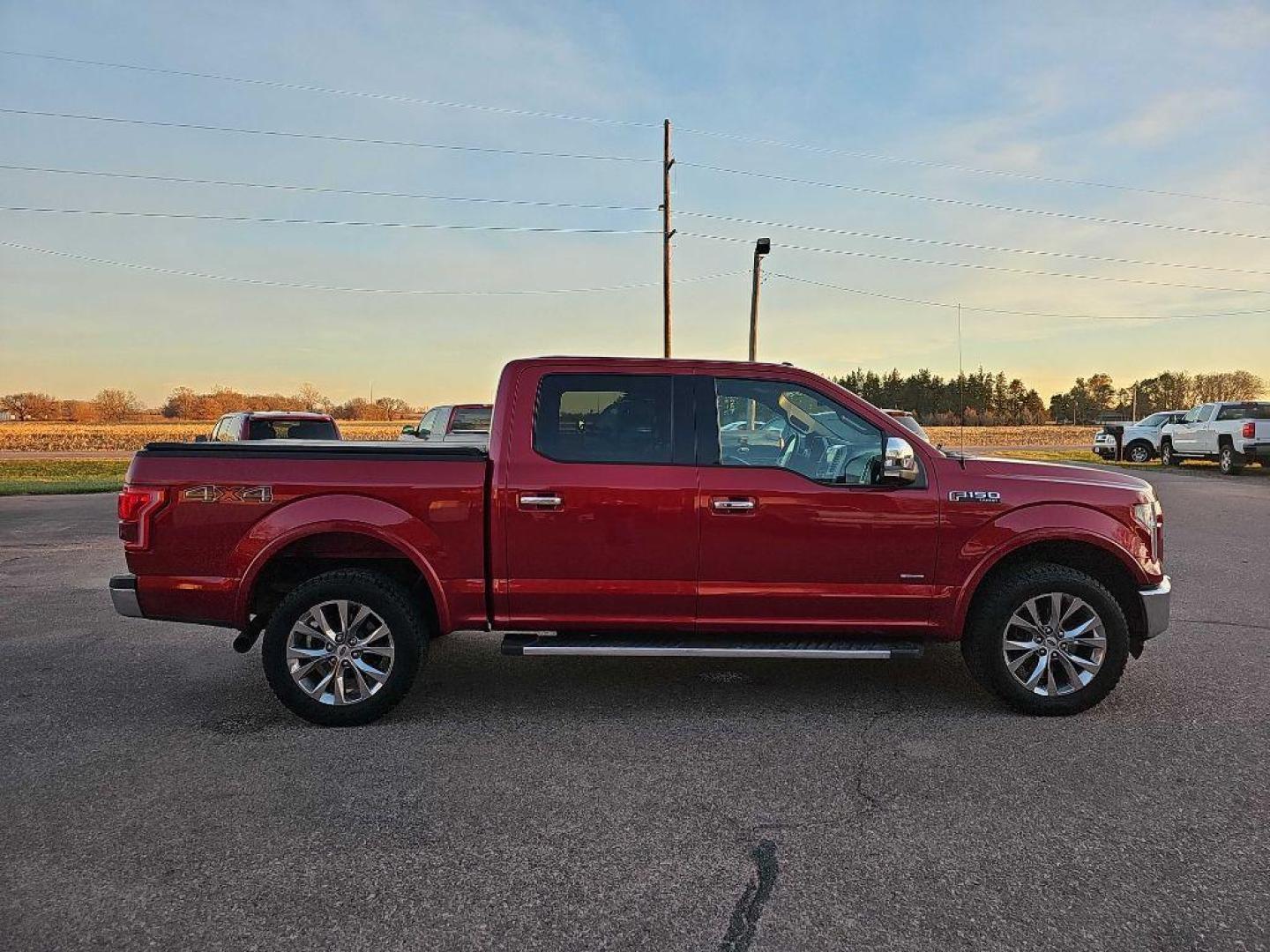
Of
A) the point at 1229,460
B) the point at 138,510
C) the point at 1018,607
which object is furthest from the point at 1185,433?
the point at 138,510

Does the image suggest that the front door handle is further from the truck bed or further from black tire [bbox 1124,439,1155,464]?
black tire [bbox 1124,439,1155,464]

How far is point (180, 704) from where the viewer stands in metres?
4.91

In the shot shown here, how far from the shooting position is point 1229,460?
911 inches

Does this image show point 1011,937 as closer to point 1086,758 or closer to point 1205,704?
point 1086,758

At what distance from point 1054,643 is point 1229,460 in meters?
23.4

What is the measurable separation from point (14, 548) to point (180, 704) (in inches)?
311

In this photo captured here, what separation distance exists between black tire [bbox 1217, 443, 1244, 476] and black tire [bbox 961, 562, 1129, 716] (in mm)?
22750

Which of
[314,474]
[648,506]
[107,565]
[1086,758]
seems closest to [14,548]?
[107,565]

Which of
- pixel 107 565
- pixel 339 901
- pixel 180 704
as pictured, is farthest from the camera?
pixel 107 565

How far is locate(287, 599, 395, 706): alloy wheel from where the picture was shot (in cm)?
452

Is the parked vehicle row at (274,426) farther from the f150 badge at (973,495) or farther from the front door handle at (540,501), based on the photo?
the f150 badge at (973,495)

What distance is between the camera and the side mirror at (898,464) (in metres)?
4.53

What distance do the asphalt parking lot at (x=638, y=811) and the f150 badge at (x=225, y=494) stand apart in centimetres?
123

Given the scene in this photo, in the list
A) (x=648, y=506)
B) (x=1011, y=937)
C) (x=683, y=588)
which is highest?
(x=648, y=506)
